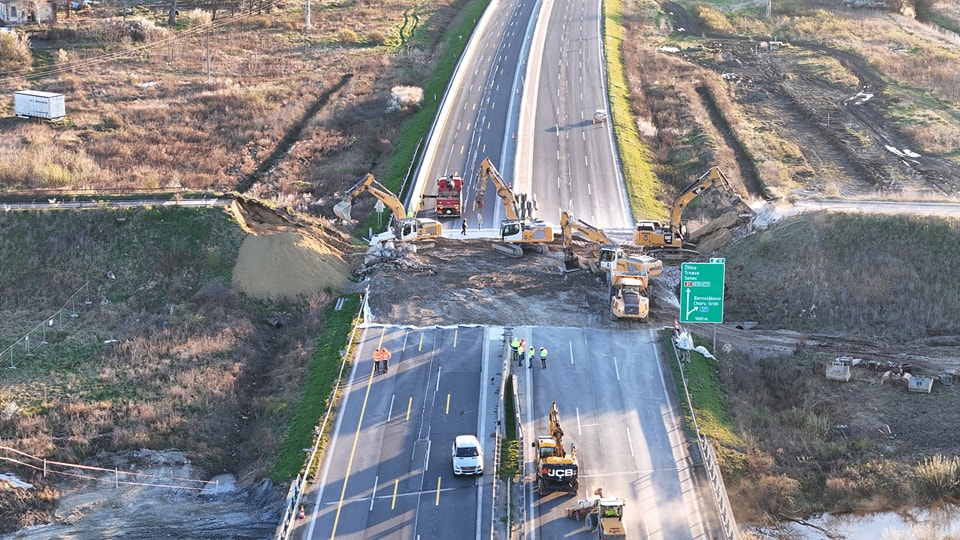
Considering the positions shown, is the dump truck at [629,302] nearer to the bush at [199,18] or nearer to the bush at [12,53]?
the bush at [12,53]

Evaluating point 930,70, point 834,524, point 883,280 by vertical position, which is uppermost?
point 930,70

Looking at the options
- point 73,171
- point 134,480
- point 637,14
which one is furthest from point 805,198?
point 637,14

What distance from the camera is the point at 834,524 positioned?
48094mm

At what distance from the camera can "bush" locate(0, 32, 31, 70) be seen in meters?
118

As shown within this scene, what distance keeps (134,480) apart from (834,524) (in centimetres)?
2967

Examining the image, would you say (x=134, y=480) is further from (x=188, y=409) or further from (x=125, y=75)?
(x=125, y=75)

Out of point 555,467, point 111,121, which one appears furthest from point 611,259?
point 111,121

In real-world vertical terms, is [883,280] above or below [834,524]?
above

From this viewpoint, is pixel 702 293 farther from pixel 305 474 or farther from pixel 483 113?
pixel 483 113

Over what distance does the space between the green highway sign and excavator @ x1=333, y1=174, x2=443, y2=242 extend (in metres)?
20.0

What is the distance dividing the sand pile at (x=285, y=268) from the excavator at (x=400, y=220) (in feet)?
17.0

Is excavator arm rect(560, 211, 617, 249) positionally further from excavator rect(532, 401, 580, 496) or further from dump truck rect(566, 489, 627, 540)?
dump truck rect(566, 489, 627, 540)

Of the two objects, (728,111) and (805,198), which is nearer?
(805,198)

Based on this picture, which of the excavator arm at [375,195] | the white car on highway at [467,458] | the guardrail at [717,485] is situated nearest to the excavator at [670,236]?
the excavator arm at [375,195]
